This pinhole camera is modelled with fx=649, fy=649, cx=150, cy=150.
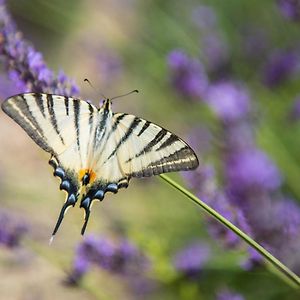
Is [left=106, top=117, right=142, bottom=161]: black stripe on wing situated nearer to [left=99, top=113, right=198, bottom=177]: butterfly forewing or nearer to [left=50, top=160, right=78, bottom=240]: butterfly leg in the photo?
[left=99, top=113, right=198, bottom=177]: butterfly forewing

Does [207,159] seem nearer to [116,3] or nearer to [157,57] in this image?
[157,57]

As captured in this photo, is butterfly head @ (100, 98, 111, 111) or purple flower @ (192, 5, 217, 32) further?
purple flower @ (192, 5, 217, 32)

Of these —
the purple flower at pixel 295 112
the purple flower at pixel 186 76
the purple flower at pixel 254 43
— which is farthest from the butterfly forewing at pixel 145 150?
the purple flower at pixel 254 43

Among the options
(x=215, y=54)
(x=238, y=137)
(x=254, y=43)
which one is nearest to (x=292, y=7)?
(x=238, y=137)

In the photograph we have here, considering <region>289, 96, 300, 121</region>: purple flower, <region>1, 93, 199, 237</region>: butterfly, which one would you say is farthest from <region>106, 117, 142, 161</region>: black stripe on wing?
<region>289, 96, 300, 121</region>: purple flower

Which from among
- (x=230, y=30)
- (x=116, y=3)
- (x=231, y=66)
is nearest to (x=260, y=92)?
(x=231, y=66)

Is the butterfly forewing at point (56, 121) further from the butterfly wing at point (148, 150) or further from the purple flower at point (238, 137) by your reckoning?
the purple flower at point (238, 137)
